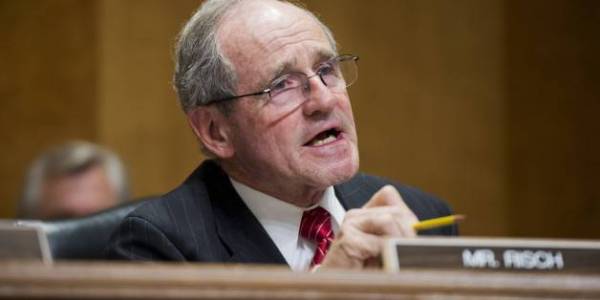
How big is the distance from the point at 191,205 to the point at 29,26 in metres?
2.35

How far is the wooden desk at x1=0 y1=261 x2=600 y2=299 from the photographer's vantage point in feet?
3.55

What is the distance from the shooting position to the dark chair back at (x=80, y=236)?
225 centimetres

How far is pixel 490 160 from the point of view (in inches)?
174

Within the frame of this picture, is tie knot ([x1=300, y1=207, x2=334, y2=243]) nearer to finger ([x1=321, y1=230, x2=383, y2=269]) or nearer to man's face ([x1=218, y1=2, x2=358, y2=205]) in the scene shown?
man's face ([x1=218, y1=2, x2=358, y2=205])

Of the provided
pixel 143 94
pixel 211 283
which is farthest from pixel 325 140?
pixel 143 94

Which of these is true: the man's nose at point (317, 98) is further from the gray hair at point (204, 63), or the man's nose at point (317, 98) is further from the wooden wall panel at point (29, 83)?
the wooden wall panel at point (29, 83)

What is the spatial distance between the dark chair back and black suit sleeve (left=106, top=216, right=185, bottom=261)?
0.97 feet

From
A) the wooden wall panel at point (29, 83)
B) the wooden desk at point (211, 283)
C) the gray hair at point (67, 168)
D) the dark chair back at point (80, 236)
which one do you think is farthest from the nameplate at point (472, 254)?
the wooden wall panel at point (29, 83)

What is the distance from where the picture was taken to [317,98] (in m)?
2.08

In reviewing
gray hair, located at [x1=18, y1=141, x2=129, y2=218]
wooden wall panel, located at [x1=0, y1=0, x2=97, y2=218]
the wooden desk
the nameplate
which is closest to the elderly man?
the nameplate

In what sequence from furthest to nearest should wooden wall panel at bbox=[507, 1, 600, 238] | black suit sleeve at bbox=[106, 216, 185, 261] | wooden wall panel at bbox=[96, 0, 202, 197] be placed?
1. wooden wall panel at bbox=[507, 1, 600, 238]
2. wooden wall panel at bbox=[96, 0, 202, 197]
3. black suit sleeve at bbox=[106, 216, 185, 261]

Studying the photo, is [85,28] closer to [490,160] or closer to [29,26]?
[29,26]

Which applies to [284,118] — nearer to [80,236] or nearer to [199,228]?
[199,228]

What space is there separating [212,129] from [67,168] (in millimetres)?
1392
